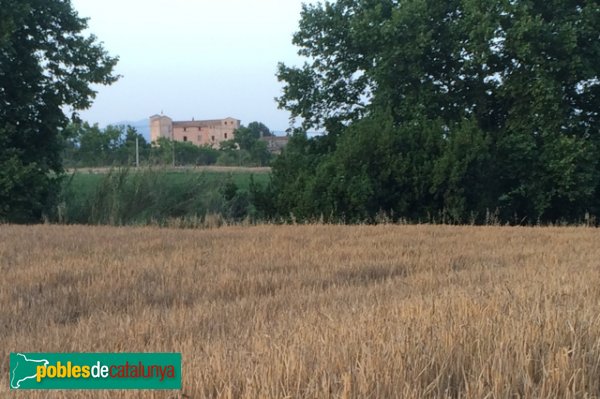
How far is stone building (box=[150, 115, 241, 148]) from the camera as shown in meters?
156

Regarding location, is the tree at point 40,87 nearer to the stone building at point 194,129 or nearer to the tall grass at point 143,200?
the tall grass at point 143,200

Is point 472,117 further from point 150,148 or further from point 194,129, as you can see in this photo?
point 194,129

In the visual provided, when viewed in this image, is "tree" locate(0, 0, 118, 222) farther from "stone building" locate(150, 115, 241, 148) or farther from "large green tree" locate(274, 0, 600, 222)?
"stone building" locate(150, 115, 241, 148)

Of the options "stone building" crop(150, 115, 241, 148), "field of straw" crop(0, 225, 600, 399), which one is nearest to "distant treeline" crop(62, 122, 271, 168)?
"field of straw" crop(0, 225, 600, 399)

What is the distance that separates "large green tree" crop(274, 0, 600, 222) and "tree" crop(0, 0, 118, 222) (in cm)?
860

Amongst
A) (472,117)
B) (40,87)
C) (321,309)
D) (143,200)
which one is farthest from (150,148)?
(321,309)

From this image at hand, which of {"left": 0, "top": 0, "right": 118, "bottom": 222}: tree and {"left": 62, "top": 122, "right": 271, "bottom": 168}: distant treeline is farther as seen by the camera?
{"left": 62, "top": 122, "right": 271, "bottom": 168}: distant treeline

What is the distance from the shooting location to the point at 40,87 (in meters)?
21.5

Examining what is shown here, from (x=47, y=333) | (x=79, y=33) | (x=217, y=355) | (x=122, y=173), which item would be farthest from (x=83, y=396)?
(x=79, y=33)

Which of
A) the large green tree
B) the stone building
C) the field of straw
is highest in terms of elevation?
the stone building

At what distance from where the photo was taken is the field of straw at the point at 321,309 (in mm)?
2680

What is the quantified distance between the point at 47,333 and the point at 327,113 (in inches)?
856

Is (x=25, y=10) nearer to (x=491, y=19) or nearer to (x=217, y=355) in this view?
(x=491, y=19)

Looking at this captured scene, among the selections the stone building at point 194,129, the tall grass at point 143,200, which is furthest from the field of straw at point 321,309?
the stone building at point 194,129
